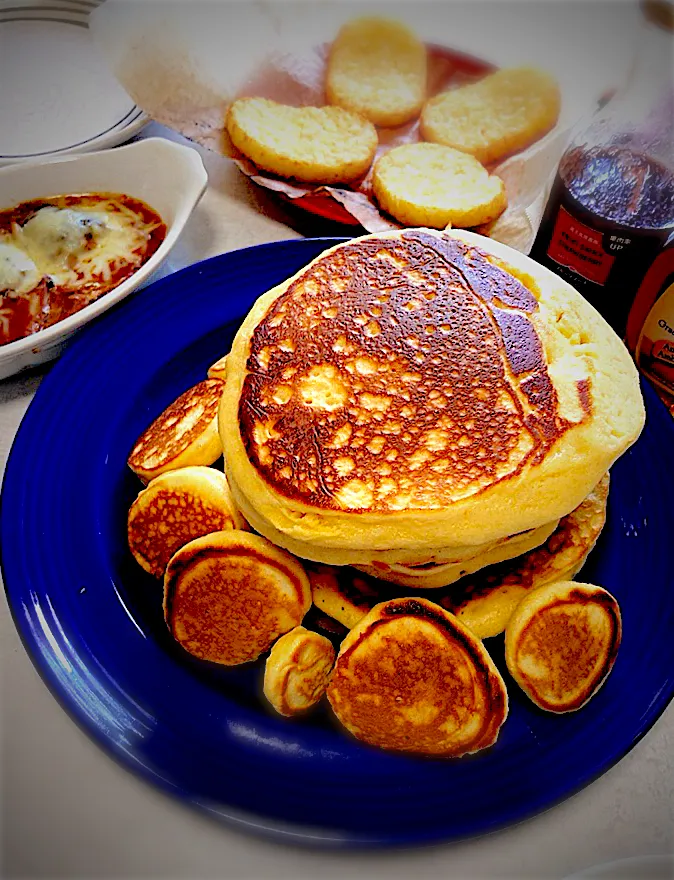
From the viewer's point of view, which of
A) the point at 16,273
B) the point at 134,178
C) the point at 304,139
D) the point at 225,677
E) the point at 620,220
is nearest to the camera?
the point at 225,677

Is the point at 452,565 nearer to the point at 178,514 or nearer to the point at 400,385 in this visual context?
the point at 400,385

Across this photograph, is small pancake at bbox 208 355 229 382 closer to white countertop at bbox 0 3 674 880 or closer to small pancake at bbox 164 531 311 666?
small pancake at bbox 164 531 311 666

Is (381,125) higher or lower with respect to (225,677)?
higher

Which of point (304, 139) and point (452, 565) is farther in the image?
point (304, 139)

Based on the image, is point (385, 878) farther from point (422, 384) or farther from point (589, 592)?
point (422, 384)

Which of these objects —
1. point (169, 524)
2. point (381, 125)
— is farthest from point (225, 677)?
point (381, 125)

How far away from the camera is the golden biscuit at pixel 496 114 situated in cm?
202

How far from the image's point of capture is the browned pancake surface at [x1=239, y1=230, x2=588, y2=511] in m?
1.11

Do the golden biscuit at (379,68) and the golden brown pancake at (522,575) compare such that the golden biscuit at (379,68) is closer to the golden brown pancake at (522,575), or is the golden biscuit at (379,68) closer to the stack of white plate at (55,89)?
the stack of white plate at (55,89)

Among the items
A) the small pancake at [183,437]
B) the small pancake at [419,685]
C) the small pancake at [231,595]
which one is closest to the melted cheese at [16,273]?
the small pancake at [183,437]

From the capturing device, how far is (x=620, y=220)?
1.48 metres

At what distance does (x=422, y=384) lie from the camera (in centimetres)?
118

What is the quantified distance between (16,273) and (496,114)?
1.34 meters

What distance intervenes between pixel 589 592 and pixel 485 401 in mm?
335
